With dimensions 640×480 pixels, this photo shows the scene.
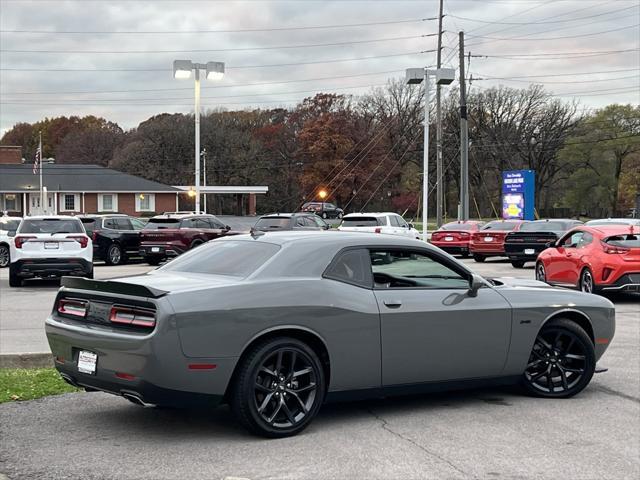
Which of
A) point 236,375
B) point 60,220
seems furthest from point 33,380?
point 60,220

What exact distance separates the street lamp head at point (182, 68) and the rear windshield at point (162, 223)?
27.5 ft

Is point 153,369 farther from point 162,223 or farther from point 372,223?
point 372,223

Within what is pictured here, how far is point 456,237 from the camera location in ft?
103

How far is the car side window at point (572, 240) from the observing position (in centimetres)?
1706

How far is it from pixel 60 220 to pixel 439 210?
29.7 meters

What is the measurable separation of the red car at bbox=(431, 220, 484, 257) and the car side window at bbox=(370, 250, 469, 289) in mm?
24300

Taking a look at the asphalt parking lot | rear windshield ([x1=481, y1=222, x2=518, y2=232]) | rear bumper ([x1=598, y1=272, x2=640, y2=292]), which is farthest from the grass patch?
rear windshield ([x1=481, y1=222, x2=518, y2=232])

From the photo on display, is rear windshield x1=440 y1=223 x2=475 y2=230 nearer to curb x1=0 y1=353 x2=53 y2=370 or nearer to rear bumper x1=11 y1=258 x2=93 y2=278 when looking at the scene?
rear bumper x1=11 y1=258 x2=93 y2=278

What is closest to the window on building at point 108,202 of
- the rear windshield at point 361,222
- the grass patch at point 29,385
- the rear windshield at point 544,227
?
the rear windshield at point 361,222

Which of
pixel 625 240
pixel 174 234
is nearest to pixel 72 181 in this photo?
pixel 174 234

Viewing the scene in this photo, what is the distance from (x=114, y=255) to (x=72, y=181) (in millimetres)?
43514

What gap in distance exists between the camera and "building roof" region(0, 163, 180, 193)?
220ft

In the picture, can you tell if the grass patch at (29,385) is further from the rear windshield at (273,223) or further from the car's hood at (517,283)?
the rear windshield at (273,223)

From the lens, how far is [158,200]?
232ft
